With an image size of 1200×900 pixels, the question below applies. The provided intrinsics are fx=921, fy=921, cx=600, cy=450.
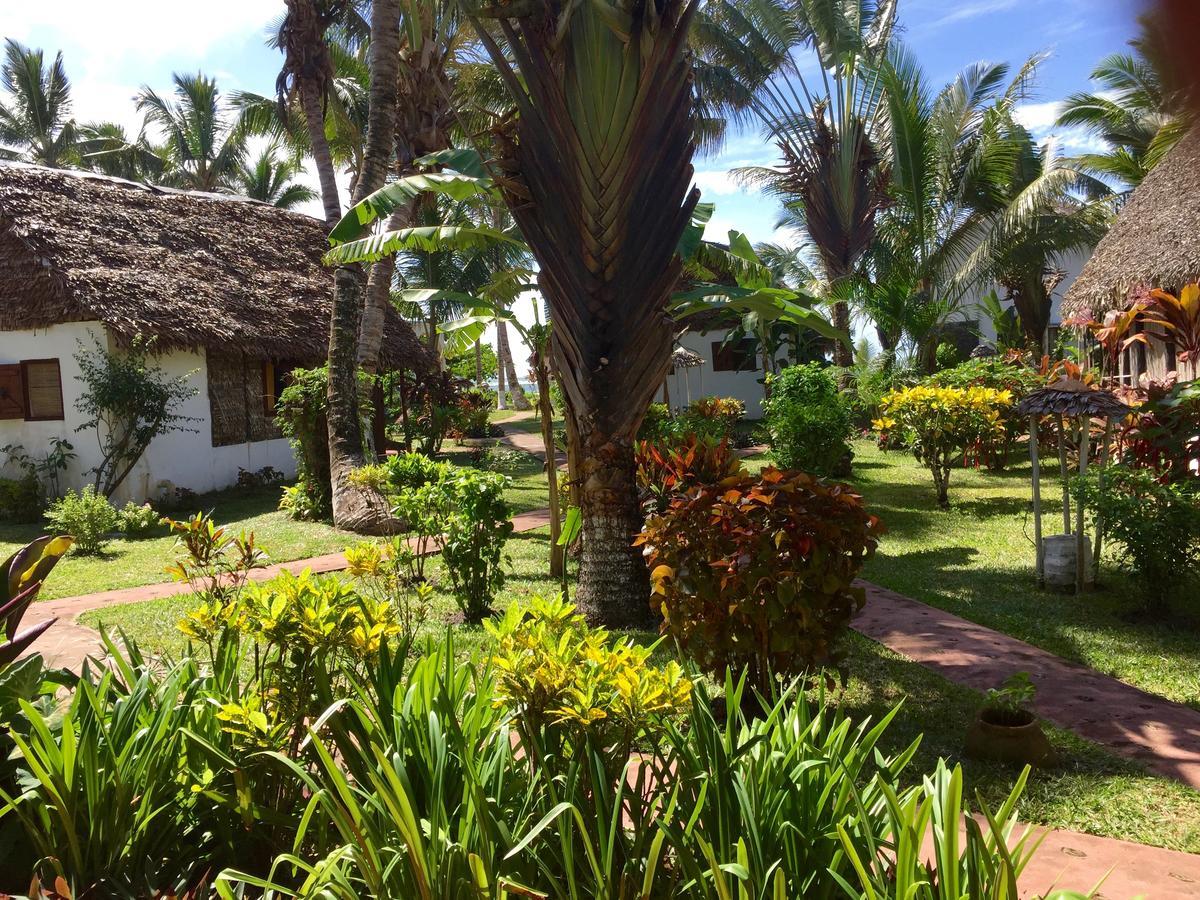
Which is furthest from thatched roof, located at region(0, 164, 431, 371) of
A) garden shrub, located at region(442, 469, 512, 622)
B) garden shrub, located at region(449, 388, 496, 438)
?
garden shrub, located at region(442, 469, 512, 622)

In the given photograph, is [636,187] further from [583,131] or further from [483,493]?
[483,493]

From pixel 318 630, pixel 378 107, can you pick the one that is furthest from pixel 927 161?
pixel 318 630

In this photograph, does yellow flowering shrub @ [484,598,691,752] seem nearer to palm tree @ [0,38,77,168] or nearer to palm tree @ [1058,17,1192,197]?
palm tree @ [1058,17,1192,197]

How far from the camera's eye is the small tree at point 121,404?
39.9 ft

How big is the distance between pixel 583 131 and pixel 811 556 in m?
3.25

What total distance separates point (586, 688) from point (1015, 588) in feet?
18.8

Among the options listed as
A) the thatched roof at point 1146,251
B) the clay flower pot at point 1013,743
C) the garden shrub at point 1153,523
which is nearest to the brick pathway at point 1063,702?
the clay flower pot at point 1013,743

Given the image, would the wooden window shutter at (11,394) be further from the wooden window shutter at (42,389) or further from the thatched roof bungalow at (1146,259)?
the thatched roof bungalow at (1146,259)

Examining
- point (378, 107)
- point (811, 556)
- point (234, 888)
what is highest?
point (378, 107)

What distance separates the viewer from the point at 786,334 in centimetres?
2142

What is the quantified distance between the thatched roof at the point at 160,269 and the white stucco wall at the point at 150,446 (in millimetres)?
312

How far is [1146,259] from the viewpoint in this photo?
36.4ft

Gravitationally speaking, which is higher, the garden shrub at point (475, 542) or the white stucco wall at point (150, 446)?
the white stucco wall at point (150, 446)

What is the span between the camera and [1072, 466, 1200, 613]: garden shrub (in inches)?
237
